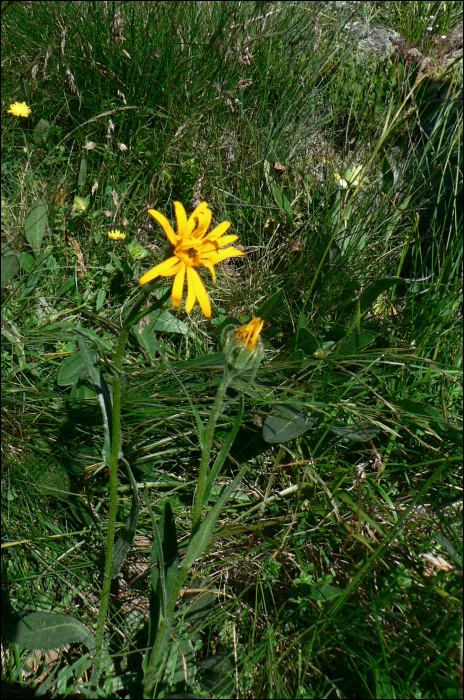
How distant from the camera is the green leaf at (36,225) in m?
2.02

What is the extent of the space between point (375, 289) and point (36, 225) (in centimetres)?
125

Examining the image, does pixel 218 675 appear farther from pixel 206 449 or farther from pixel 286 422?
pixel 286 422

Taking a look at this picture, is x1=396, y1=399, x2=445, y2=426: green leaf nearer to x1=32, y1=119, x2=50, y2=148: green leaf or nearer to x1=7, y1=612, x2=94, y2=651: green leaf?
x1=7, y1=612, x2=94, y2=651: green leaf

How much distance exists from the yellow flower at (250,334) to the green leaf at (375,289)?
0.87 m

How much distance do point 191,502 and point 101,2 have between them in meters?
2.24

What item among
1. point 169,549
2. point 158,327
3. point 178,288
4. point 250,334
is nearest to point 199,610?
point 169,549

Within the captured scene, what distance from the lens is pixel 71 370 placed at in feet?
5.86

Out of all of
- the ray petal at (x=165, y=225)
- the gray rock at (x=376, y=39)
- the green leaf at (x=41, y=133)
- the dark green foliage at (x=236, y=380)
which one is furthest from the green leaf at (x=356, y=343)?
the gray rock at (x=376, y=39)

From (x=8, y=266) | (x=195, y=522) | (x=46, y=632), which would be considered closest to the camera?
(x=195, y=522)

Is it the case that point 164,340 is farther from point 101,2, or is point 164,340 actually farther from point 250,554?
point 101,2

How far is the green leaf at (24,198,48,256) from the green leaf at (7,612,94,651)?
123 centimetres

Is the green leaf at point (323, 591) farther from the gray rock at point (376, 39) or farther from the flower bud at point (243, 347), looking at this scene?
the gray rock at point (376, 39)

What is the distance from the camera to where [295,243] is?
2281mm

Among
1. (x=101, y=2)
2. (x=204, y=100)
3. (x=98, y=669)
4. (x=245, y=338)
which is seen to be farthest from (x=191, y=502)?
(x=101, y=2)
